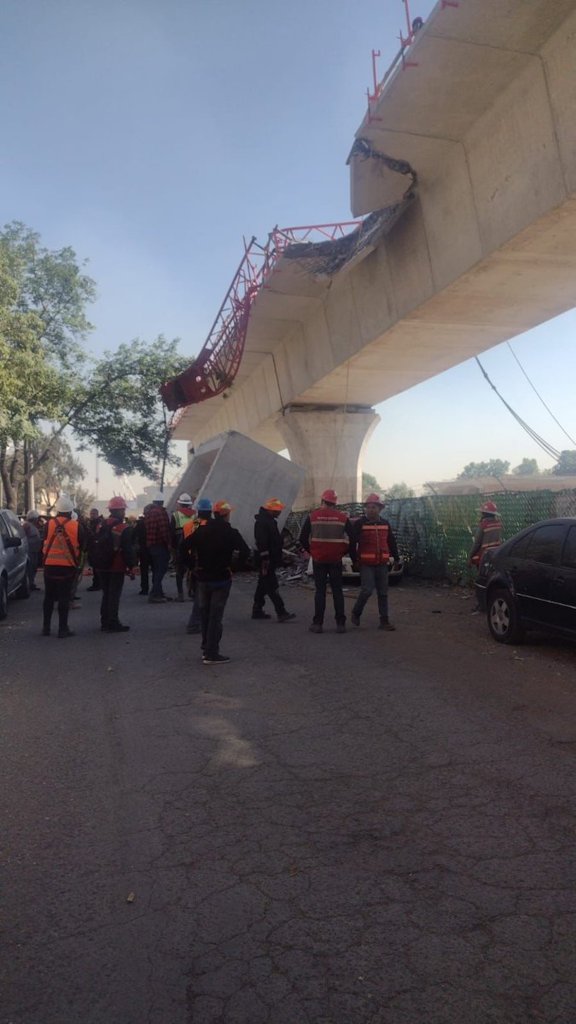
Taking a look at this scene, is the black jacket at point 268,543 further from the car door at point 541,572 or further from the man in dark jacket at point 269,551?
the car door at point 541,572

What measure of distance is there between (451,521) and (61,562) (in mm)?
7904

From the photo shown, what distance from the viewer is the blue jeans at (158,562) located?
13.7 meters

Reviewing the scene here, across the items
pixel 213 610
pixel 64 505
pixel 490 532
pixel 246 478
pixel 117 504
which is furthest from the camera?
pixel 246 478

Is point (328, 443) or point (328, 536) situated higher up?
point (328, 443)

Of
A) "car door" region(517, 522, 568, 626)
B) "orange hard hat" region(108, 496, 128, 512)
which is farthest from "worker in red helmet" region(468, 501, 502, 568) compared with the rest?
"orange hard hat" region(108, 496, 128, 512)

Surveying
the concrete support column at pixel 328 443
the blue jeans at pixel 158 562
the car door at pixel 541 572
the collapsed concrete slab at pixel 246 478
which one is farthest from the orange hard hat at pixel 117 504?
the concrete support column at pixel 328 443

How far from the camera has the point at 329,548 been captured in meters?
10.1

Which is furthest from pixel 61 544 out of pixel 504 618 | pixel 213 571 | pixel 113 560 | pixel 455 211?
pixel 455 211

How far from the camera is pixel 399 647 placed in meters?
9.05

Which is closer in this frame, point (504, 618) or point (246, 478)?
point (504, 618)

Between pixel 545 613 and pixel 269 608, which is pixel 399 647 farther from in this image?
pixel 269 608

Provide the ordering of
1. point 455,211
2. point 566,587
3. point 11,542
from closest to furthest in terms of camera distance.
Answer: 1. point 566,587
2. point 455,211
3. point 11,542

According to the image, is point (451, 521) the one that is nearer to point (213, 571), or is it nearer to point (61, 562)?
point (61, 562)

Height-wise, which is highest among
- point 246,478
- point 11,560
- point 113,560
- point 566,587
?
point 246,478
